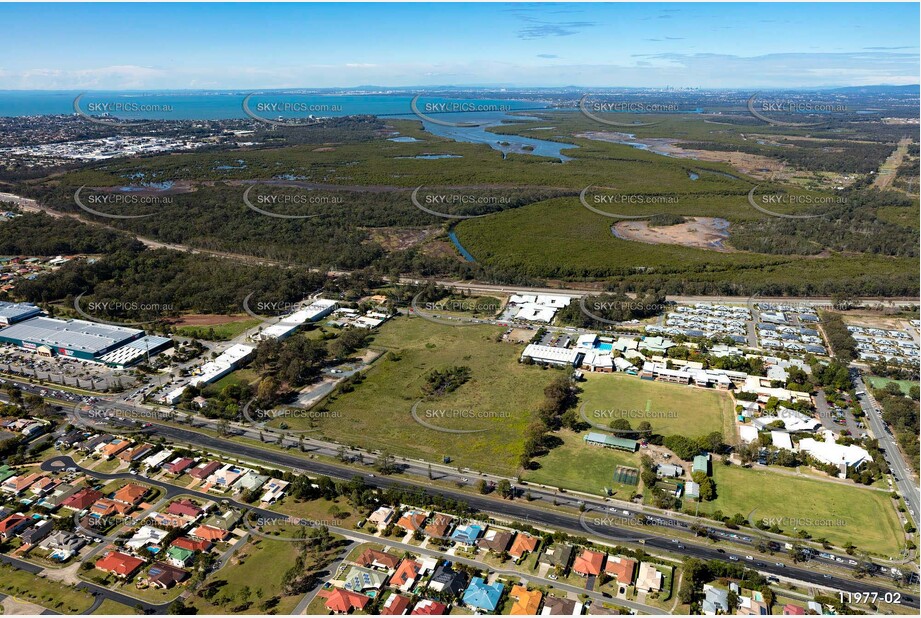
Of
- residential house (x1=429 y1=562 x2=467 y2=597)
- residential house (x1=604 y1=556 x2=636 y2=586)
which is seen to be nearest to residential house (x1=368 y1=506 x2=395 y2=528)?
residential house (x1=429 y1=562 x2=467 y2=597)

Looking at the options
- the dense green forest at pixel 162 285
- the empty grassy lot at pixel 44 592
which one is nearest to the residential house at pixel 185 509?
the empty grassy lot at pixel 44 592

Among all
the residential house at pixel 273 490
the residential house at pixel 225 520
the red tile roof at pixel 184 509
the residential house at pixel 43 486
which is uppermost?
the residential house at pixel 43 486

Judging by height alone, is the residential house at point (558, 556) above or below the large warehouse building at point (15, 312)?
below

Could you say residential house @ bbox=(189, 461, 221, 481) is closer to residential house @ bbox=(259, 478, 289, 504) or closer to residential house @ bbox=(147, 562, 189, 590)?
residential house @ bbox=(259, 478, 289, 504)

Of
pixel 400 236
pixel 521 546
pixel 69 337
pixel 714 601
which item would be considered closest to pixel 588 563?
pixel 521 546

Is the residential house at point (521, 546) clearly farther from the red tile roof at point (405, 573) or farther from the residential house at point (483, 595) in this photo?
the red tile roof at point (405, 573)

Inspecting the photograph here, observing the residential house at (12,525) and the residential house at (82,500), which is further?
the residential house at (82,500)

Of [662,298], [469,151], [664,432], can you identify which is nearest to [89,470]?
[664,432]

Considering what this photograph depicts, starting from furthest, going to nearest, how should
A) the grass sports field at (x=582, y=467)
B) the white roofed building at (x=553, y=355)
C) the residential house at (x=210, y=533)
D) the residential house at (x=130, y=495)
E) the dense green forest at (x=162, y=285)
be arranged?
the dense green forest at (x=162, y=285) < the white roofed building at (x=553, y=355) < the grass sports field at (x=582, y=467) < the residential house at (x=130, y=495) < the residential house at (x=210, y=533)
